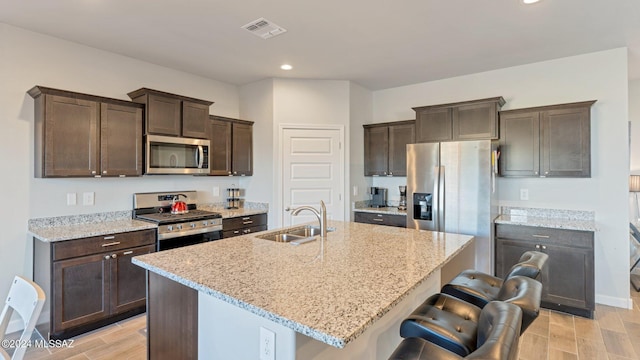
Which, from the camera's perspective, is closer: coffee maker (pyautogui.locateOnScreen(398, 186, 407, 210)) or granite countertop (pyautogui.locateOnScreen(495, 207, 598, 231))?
granite countertop (pyautogui.locateOnScreen(495, 207, 598, 231))

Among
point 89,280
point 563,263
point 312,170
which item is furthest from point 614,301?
point 89,280

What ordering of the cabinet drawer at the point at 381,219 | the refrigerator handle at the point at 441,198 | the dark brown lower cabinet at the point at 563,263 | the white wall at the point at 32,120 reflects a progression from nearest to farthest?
the white wall at the point at 32,120
the dark brown lower cabinet at the point at 563,263
the refrigerator handle at the point at 441,198
the cabinet drawer at the point at 381,219

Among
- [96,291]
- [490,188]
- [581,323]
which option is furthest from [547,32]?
[96,291]

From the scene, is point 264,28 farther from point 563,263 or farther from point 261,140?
point 563,263

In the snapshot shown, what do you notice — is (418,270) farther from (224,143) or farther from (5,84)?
(5,84)

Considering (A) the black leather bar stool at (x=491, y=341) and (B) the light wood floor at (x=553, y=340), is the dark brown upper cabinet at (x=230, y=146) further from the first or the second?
(A) the black leather bar stool at (x=491, y=341)

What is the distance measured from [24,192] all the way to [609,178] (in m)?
5.88

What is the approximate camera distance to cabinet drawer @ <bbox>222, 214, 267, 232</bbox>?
4.06 metres

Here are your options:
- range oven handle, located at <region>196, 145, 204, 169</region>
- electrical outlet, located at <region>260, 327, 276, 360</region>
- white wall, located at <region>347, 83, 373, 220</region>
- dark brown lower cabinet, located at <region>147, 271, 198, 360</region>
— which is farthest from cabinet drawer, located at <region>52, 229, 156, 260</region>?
white wall, located at <region>347, 83, 373, 220</region>

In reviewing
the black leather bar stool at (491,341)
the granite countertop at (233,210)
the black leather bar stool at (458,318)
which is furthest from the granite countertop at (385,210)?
the black leather bar stool at (491,341)

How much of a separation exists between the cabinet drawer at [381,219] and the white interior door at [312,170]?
0.26 metres

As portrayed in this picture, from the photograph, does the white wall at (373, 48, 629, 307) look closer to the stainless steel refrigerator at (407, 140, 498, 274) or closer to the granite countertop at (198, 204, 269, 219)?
the stainless steel refrigerator at (407, 140, 498, 274)

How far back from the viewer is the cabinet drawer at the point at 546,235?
10.6 ft

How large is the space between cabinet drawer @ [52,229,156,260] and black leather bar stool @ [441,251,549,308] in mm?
2795
